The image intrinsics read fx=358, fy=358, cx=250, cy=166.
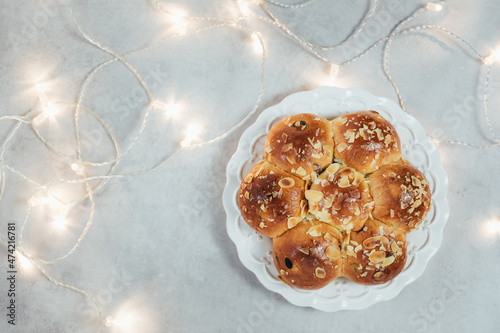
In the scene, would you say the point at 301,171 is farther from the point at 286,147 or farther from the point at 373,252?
the point at 373,252

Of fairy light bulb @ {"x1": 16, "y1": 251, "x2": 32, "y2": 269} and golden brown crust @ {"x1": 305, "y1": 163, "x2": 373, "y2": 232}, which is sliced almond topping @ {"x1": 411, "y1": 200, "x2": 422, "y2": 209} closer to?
golden brown crust @ {"x1": 305, "y1": 163, "x2": 373, "y2": 232}

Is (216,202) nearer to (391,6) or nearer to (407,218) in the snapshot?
(407,218)

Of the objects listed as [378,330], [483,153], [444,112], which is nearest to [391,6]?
[444,112]

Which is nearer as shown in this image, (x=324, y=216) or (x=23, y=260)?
(x=324, y=216)

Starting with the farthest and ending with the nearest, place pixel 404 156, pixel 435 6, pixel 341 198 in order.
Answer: pixel 435 6 < pixel 404 156 < pixel 341 198

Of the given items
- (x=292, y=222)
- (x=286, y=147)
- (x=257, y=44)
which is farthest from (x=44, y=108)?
(x=292, y=222)

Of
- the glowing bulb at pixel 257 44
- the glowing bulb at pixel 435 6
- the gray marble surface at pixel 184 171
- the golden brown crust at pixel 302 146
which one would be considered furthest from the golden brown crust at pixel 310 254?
the glowing bulb at pixel 435 6
